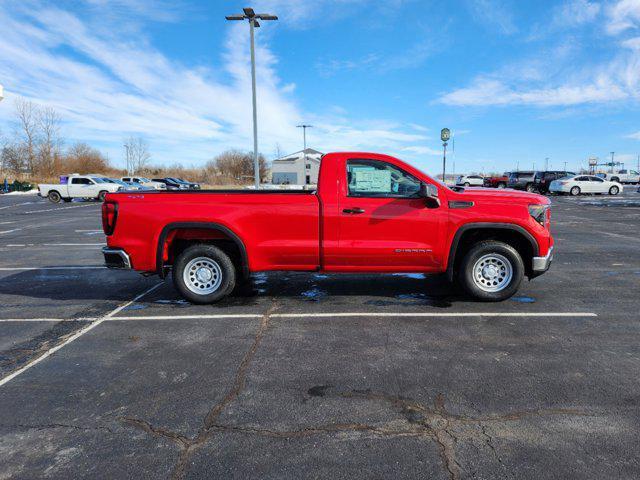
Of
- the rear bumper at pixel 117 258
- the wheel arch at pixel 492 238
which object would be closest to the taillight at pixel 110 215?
the rear bumper at pixel 117 258

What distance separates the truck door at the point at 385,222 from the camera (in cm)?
525

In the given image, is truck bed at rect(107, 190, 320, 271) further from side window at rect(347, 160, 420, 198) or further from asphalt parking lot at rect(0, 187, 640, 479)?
asphalt parking lot at rect(0, 187, 640, 479)

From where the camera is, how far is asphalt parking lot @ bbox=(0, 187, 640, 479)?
8.13ft

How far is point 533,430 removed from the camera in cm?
274

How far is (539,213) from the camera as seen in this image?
212 inches

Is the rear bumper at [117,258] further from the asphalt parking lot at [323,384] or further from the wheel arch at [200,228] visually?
the asphalt parking lot at [323,384]

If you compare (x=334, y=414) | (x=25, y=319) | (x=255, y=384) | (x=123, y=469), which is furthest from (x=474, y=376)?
(x=25, y=319)

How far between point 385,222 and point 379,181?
568mm

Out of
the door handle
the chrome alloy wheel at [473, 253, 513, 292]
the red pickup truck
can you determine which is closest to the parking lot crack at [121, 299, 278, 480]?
the red pickup truck

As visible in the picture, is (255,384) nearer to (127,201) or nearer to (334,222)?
(334,222)

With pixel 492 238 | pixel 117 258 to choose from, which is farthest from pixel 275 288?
pixel 492 238

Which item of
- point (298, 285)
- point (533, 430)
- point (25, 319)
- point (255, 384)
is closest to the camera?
point (533, 430)

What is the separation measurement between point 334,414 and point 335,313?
2.27 meters

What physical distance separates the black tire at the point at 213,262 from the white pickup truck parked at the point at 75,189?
28506 mm
